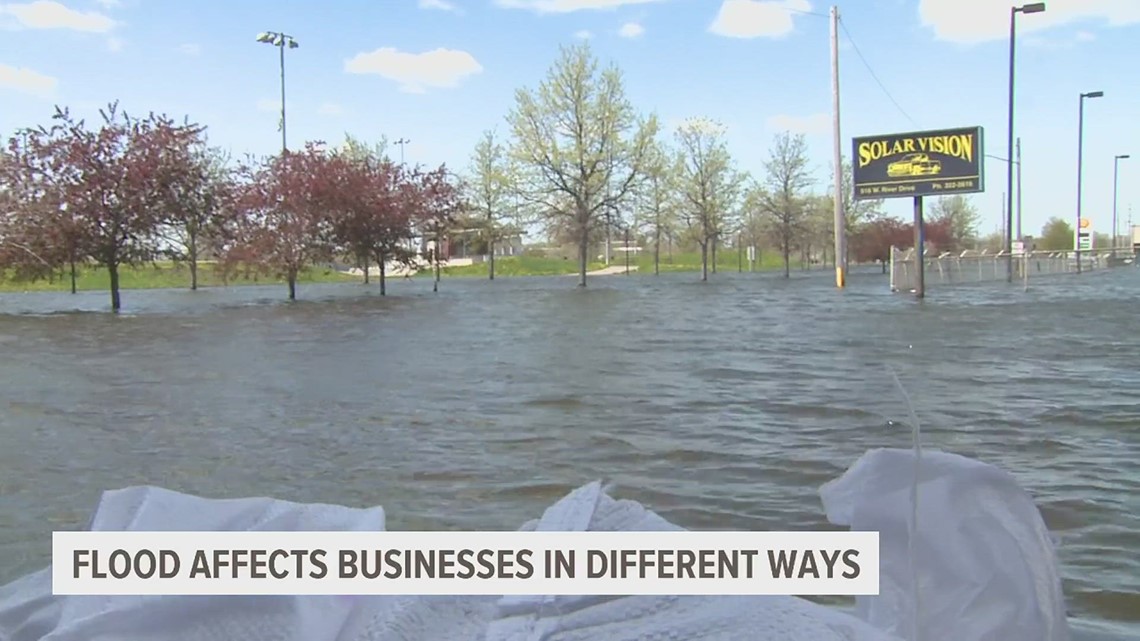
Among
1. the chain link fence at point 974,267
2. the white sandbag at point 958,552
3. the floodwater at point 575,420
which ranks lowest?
the floodwater at point 575,420

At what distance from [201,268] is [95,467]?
44942 mm

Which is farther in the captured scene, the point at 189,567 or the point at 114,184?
the point at 114,184

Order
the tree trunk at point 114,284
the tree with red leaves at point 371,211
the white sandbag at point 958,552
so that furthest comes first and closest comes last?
the tree with red leaves at point 371,211 → the tree trunk at point 114,284 → the white sandbag at point 958,552

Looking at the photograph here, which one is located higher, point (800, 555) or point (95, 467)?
point (800, 555)

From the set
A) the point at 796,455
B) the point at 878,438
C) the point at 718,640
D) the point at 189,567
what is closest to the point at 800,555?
the point at 718,640

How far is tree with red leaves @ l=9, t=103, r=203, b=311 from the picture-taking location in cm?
2581

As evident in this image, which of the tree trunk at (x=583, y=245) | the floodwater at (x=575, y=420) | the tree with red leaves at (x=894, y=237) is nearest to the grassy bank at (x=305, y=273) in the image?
the tree with red leaves at (x=894, y=237)

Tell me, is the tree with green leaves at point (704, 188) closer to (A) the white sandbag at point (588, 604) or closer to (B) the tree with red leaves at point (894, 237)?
(B) the tree with red leaves at point (894, 237)

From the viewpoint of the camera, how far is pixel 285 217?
1287 inches

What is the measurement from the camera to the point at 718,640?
Result: 1062mm

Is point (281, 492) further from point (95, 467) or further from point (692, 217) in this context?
point (692, 217)

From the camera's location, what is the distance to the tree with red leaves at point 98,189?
25.8m

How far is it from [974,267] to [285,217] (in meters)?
25.9

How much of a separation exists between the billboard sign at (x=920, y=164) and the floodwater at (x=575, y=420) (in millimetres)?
10480
